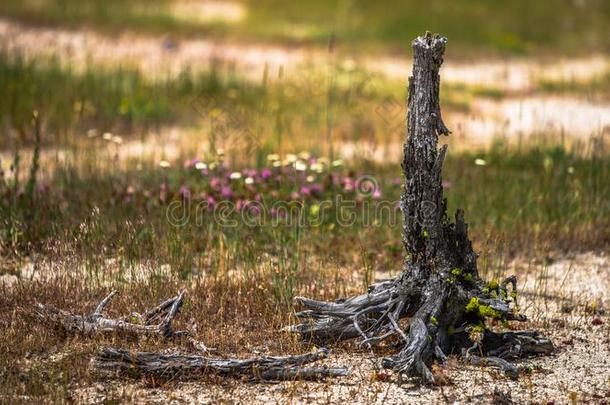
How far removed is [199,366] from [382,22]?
13318mm

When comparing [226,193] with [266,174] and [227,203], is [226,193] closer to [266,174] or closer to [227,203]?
[227,203]

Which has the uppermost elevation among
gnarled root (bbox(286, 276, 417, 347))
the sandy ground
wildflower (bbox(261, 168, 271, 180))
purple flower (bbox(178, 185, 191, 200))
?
wildflower (bbox(261, 168, 271, 180))

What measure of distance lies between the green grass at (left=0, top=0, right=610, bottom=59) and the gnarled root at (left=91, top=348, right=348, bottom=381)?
1064cm


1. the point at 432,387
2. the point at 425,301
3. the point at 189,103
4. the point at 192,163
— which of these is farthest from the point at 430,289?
the point at 189,103

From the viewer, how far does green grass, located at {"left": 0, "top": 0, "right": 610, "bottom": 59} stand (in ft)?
53.6

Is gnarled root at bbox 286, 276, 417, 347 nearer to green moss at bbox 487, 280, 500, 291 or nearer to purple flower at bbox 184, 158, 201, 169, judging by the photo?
green moss at bbox 487, 280, 500, 291

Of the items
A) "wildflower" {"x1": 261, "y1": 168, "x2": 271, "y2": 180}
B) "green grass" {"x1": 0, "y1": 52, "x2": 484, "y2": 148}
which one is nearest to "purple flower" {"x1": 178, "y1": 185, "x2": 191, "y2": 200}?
"wildflower" {"x1": 261, "y1": 168, "x2": 271, "y2": 180}

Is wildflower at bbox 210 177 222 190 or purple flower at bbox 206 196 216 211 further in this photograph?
wildflower at bbox 210 177 222 190

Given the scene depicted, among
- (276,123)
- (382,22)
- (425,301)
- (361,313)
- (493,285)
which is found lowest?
(361,313)

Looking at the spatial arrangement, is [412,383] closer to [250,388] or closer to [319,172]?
[250,388]

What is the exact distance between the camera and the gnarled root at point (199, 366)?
519 centimetres

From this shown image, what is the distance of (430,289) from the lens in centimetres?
554

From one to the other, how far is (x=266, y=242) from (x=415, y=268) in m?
2.04

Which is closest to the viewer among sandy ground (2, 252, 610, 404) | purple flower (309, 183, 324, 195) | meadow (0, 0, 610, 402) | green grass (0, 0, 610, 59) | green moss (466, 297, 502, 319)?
sandy ground (2, 252, 610, 404)
